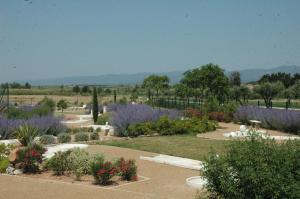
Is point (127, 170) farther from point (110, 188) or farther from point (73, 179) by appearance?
point (73, 179)

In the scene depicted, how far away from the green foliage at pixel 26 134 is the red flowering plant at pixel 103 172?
7.03m

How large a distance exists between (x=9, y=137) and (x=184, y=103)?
18.6 metres

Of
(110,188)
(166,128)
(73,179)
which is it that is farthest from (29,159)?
(166,128)

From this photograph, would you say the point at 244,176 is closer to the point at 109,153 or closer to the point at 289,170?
the point at 289,170

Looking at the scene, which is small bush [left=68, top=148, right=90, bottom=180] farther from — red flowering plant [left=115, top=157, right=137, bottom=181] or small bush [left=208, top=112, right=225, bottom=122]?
small bush [left=208, top=112, right=225, bottom=122]

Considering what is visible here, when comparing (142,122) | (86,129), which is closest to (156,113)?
(142,122)

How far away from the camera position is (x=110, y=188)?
33.0 ft

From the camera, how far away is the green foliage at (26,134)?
1741cm

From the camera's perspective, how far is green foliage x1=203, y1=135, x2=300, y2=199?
674 centimetres

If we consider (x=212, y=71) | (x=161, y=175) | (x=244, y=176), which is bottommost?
(x=161, y=175)

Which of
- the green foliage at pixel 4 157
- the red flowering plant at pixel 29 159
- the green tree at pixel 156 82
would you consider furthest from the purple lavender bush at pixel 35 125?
the green tree at pixel 156 82

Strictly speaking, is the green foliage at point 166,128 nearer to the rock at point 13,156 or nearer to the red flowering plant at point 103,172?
the rock at point 13,156

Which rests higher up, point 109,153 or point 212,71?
point 212,71

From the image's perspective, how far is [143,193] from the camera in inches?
369
